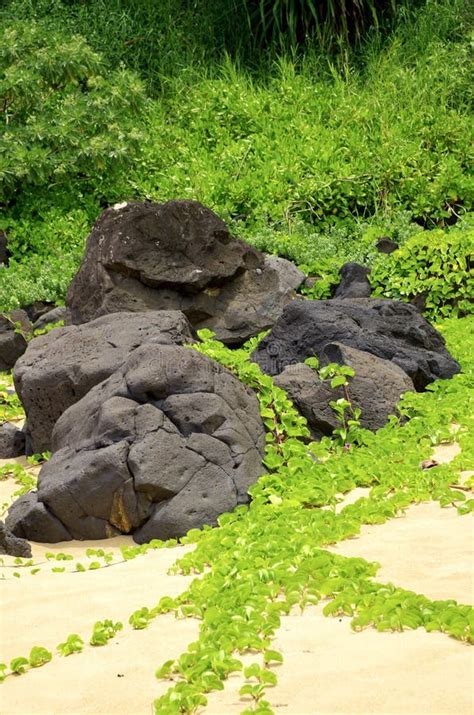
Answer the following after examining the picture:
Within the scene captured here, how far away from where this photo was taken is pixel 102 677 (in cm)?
335

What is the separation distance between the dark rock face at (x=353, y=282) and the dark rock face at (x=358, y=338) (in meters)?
2.12

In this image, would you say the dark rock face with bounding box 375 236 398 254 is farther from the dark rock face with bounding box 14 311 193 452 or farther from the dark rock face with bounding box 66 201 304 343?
the dark rock face with bounding box 14 311 193 452

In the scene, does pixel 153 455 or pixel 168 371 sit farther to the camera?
pixel 168 371

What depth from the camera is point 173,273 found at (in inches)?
358

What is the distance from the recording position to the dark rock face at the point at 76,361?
669 centimetres

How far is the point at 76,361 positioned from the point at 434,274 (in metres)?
4.57

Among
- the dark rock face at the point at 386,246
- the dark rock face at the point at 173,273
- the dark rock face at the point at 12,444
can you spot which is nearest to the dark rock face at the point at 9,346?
the dark rock face at the point at 173,273

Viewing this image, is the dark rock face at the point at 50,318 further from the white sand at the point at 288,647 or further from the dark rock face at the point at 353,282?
the white sand at the point at 288,647

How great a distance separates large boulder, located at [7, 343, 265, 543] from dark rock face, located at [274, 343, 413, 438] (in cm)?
43

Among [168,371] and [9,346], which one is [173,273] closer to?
[9,346]

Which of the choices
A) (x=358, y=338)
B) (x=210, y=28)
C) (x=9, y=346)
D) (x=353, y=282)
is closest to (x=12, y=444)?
(x=9, y=346)

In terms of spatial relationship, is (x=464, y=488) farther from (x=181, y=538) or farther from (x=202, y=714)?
(x=202, y=714)

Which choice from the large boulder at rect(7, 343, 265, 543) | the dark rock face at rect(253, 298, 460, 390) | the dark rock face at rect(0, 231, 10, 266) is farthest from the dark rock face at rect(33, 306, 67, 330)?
the large boulder at rect(7, 343, 265, 543)

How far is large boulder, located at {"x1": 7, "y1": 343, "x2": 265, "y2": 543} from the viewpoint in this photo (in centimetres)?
544
